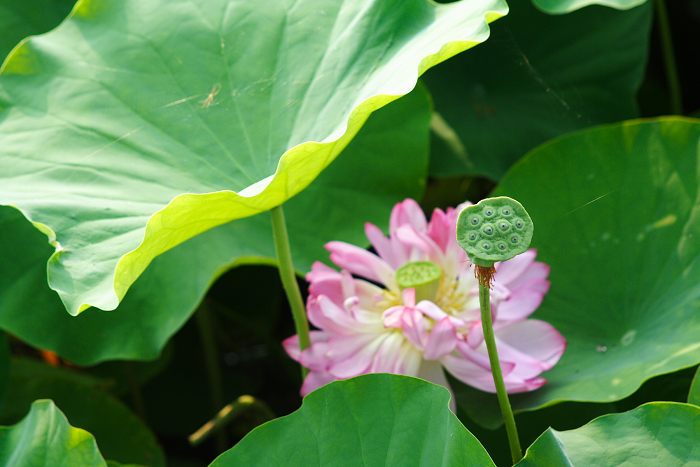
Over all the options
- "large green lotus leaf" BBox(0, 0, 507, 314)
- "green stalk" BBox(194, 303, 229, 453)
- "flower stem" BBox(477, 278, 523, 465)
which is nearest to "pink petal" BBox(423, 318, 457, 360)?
"flower stem" BBox(477, 278, 523, 465)

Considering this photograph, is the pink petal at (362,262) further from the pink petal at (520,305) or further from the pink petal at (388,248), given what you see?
the pink petal at (520,305)

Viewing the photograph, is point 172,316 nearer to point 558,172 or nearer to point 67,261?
point 67,261

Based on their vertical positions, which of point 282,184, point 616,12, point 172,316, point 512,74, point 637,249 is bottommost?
point 172,316

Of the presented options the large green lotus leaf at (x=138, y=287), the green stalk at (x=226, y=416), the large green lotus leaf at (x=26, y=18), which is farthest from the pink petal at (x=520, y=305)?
the large green lotus leaf at (x=26, y=18)

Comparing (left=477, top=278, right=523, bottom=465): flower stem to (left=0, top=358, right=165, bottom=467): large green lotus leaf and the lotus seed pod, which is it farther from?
(left=0, top=358, right=165, bottom=467): large green lotus leaf

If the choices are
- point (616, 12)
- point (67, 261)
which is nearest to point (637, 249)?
point (616, 12)

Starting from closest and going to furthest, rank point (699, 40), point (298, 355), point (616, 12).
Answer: point (298, 355) → point (616, 12) → point (699, 40)
